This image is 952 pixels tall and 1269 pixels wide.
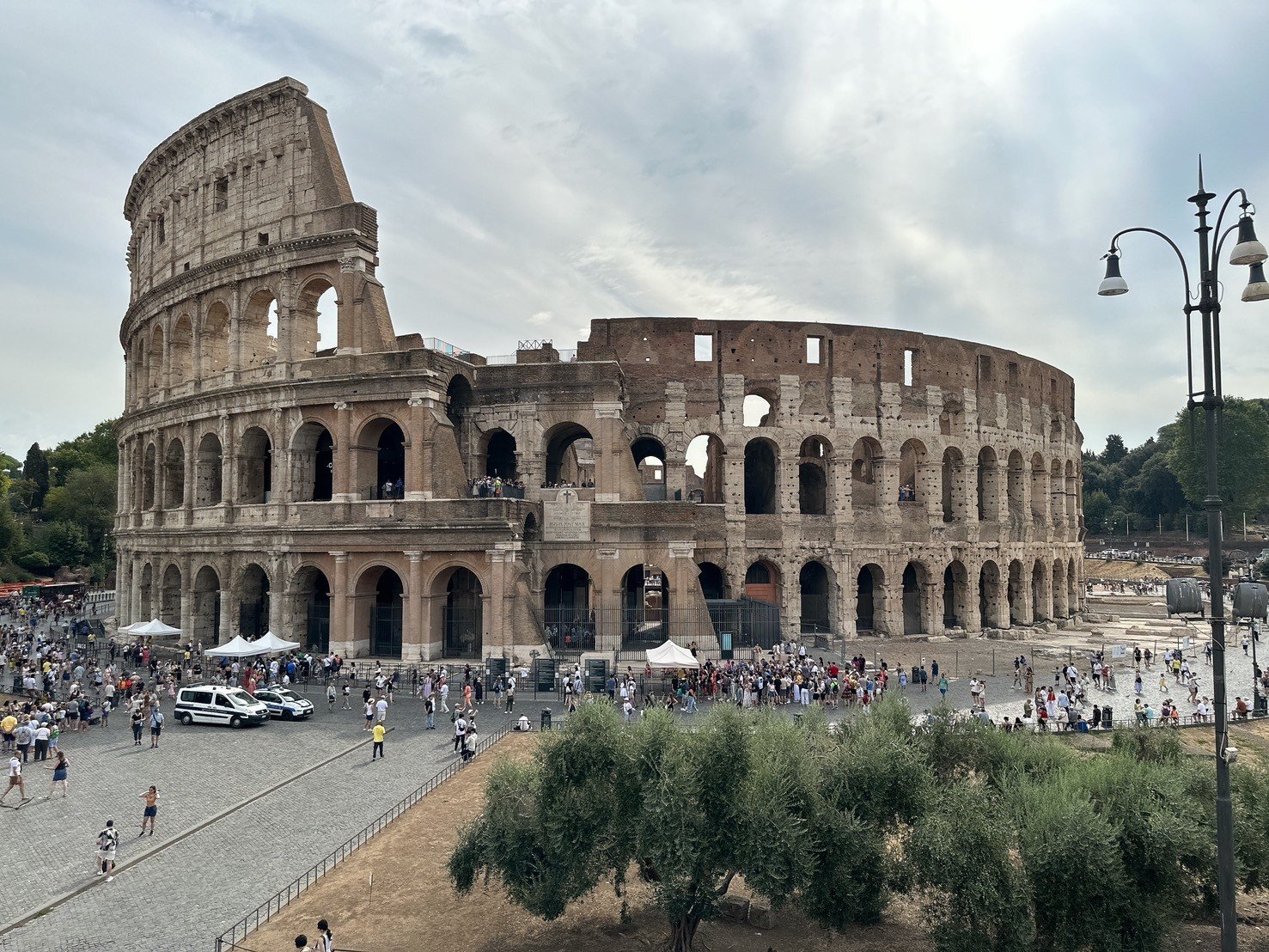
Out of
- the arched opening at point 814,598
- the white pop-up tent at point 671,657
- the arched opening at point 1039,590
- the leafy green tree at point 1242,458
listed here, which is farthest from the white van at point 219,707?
the leafy green tree at point 1242,458

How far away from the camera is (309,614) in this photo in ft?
104

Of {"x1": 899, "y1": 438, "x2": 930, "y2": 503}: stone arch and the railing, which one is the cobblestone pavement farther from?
{"x1": 899, "y1": 438, "x2": 930, "y2": 503}: stone arch

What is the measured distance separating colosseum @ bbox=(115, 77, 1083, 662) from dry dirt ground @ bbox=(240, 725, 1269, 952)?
47.7ft

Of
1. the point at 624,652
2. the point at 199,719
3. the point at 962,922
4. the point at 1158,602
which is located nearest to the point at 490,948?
the point at 962,922

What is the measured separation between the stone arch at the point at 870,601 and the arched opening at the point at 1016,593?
26.8 ft

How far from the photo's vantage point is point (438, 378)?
1164 inches

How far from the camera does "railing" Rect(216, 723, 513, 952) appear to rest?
1145 centimetres

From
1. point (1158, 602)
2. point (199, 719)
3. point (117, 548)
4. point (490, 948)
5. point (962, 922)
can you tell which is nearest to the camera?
point (962, 922)

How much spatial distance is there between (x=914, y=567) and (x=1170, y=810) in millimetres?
30384

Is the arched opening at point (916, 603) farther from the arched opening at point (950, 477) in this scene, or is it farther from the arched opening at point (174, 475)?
the arched opening at point (174, 475)

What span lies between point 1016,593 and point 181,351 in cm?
4275

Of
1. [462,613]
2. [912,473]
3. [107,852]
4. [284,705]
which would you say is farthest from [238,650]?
[912,473]

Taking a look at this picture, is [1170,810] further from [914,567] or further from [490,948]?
[914,567]

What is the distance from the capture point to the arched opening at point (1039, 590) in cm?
4456
